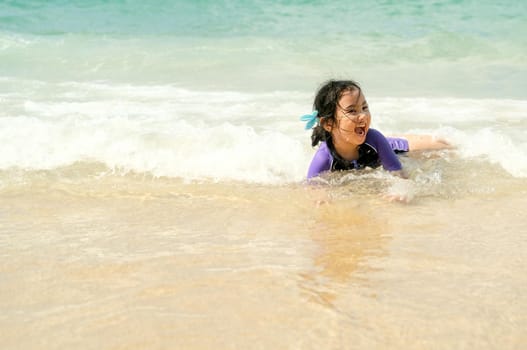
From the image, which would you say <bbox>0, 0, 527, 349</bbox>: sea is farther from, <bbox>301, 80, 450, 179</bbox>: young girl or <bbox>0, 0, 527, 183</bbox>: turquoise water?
<bbox>301, 80, 450, 179</bbox>: young girl

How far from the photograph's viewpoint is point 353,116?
162 inches

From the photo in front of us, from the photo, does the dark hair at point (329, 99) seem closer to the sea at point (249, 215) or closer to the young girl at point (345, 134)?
the young girl at point (345, 134)

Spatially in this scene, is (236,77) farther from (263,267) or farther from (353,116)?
(263,267)

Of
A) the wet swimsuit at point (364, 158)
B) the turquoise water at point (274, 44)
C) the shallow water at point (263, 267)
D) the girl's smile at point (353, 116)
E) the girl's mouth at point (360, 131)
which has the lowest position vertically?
the shallow water at point (263, 267)

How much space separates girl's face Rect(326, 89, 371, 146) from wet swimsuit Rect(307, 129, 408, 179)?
0.14 meters

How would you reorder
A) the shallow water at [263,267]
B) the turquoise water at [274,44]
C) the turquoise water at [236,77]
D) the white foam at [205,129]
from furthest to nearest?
the turquoise water at [274,44] → the turquoise water at [236,77] → the white foam at [205,129] → the shallow water at [263,267]

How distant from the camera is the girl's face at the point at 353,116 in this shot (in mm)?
4113

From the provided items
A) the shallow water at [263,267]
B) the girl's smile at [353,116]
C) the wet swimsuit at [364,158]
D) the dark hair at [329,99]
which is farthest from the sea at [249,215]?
the dark hair at [329,99]

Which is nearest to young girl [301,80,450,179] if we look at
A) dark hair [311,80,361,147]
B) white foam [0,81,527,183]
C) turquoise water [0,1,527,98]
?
dark hair [311,80,361,147]

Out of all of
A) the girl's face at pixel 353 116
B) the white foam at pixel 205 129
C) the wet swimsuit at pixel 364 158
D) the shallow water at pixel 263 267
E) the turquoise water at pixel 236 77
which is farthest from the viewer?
the turquoise water at pixel 236 77

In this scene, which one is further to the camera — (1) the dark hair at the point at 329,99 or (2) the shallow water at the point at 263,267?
(1) the dark hair at the point at 329,99

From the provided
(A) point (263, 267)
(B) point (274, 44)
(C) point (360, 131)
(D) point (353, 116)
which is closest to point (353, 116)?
(D) point (353, 116)

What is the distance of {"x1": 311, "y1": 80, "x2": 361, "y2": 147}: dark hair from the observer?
4.16 meters

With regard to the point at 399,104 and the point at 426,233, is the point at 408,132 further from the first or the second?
the point at 426,233
